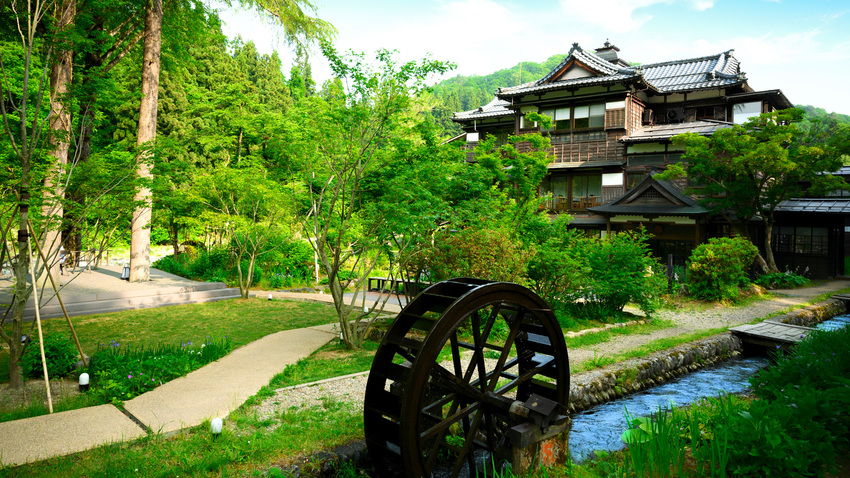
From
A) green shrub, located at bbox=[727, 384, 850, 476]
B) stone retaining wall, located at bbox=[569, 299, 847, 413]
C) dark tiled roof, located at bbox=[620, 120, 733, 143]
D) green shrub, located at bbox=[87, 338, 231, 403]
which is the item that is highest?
dark tiled roof, located at bbox=[620, 120, 733, 143]

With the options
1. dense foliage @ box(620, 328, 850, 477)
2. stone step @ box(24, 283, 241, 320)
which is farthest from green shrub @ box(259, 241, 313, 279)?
dense foliage @ box(620, 328, 850, 477)

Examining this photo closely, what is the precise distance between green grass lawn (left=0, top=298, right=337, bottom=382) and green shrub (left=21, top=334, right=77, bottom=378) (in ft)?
1.86

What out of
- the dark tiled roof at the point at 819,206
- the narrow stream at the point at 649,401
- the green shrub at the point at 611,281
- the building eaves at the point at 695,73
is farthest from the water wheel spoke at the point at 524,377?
the dark tiled roof at the point at 819,206

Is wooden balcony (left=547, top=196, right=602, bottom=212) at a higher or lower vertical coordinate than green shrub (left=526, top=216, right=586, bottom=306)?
higher

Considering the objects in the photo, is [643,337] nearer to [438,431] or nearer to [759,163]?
[438,431]

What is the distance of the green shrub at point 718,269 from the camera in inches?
569

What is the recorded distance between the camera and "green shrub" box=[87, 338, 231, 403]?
5773 mm

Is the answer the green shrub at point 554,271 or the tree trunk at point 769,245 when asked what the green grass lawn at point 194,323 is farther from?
the tree trunk at point 769,245

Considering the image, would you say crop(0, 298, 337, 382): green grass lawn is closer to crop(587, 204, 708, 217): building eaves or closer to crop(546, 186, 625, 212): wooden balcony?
crop(587, 204, 708, 217): building eaves

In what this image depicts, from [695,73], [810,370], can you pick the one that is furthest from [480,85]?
[810,370]

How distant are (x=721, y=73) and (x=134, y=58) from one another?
86.4 ft

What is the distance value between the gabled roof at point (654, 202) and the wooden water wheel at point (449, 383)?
47.6ft

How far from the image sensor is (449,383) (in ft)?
15.5

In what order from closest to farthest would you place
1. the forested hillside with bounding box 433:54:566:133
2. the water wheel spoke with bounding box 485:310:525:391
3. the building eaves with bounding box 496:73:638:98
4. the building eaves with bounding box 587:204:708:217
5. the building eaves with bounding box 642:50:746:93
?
the water wheel spoke with bounding box 485:310:525:391
the building eaves with bounding box 587:204:708:217
the building eaves with bounding box 496:73:638:98
the building eaves with bounding box 642:50:746:93
the forested hillside with bounding box 433:54:566:133
